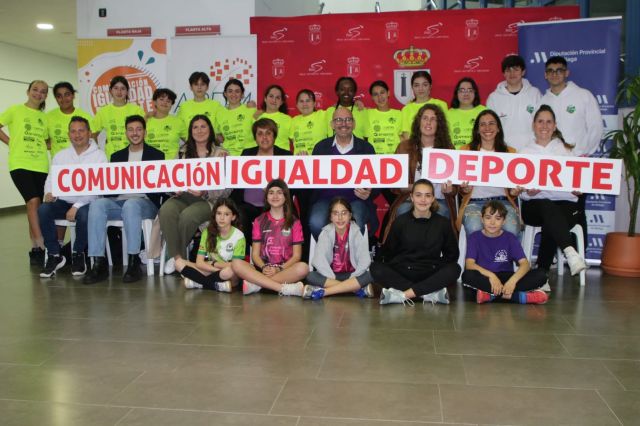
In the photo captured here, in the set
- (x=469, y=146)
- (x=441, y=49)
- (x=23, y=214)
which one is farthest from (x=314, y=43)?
(x=23, y=214)

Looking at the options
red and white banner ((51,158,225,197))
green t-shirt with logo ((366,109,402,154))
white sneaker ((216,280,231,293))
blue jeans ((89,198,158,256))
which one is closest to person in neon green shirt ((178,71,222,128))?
red and white banner ((51,158,225,197))

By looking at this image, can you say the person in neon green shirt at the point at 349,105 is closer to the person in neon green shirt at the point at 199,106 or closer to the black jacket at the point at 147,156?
the person in neon green shirt at the point at 199,106

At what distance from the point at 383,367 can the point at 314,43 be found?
4.81 metres

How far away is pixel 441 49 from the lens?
21.4 ft

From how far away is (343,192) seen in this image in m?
4.80

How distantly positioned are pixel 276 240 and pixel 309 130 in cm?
162

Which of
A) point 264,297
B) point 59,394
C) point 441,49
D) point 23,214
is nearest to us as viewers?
point 59,394

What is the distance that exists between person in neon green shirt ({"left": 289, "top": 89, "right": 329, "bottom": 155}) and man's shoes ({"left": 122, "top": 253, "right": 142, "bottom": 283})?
1.78 m

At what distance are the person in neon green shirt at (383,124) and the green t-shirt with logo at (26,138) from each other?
314 cm

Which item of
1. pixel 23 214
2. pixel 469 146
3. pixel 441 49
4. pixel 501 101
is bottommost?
pixel 23 214

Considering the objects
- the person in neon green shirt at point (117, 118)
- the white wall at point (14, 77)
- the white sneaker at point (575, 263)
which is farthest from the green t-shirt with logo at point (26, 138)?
the white wall at point (14, 77)

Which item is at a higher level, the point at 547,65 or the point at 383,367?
the point at 547,65

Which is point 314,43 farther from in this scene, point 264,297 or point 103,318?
point 103,318

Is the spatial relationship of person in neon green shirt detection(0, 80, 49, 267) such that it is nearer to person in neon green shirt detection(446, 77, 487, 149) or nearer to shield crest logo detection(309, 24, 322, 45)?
shield crest logo detection(309, 24, 322, 45)
